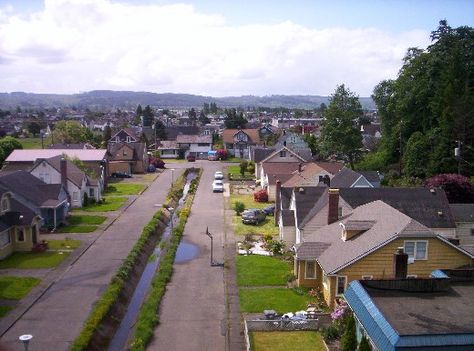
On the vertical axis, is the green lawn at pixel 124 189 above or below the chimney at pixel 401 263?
below

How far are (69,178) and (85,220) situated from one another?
24.5 feet

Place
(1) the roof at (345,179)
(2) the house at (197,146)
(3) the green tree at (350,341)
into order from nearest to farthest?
1. (3) the green tree at (350,341)
2. (1) the roof at (345,179)
3. (2) the house at (197,146)

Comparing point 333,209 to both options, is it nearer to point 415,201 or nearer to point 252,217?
point 415,201

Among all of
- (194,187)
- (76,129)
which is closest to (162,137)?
(76,129)

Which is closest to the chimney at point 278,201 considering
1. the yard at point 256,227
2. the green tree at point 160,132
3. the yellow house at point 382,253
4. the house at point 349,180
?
the yard at point 256,227

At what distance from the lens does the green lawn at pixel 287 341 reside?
71.1 ft

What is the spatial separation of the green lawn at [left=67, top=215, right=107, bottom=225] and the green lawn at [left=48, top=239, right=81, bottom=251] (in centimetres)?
576

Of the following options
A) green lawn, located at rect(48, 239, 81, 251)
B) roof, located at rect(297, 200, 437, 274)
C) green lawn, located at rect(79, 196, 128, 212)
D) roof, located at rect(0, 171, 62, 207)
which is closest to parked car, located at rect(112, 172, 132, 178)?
green lawn, located at rect(79, 196, 128, 212)

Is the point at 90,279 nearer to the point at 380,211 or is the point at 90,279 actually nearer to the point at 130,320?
the point at 130,320

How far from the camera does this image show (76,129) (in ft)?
299

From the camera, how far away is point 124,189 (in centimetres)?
6200

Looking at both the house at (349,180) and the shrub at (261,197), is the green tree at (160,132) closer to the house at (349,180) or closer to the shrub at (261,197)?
the shrub at (261,197)

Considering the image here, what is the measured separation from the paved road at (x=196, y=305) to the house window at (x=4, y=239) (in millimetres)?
11259

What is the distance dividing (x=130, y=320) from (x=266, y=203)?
2906 centimetres
